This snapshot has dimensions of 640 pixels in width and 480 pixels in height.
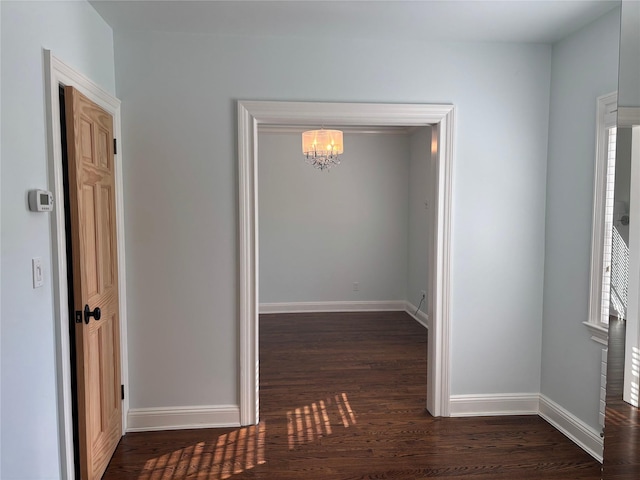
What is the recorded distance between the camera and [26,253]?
1.76m

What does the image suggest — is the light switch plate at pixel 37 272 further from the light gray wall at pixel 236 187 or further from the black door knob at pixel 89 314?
the light gray wall at pixel 236 187

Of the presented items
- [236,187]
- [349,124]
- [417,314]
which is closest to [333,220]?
[417,314]

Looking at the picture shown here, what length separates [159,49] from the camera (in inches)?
115

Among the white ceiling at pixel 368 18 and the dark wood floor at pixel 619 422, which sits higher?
the white ceiling at pixel 368 18

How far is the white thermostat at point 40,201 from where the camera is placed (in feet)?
5.85

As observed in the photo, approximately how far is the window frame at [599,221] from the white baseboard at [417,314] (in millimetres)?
3129

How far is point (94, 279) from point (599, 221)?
2.96 meters

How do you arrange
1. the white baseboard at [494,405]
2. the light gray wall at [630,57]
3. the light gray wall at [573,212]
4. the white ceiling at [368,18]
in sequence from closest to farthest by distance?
the light gray wall at [630,57] → the white ceiling at [368,18] → the light gray wall at [573,212] → the white baseboard at [494,405]

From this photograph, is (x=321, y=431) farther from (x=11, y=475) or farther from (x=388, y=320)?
(x=388, y=320)

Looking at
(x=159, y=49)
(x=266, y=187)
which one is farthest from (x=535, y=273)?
(x=266, y=187)

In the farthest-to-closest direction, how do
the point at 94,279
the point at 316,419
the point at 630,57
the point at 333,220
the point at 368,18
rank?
the point at 333,220 → the point at 316,419 → the point at 368,18 → the point at 94,279 → the point at 630,57

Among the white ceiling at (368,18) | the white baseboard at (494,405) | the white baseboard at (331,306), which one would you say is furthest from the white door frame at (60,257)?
the white baseboard at (331,306)

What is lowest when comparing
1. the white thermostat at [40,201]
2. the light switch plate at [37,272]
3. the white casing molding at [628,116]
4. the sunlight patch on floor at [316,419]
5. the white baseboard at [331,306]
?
the sunlight patch on floor at [316,419]

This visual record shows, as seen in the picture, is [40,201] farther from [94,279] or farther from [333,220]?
[333,220]
